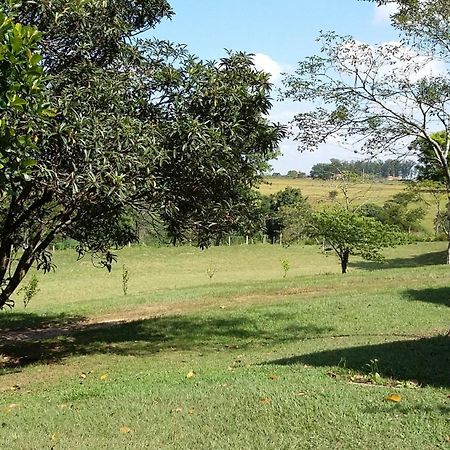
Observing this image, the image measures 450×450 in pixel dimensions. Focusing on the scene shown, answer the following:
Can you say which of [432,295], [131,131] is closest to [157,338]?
[131,131]

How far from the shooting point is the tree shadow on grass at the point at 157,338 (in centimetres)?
1159

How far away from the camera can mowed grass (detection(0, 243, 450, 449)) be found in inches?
189

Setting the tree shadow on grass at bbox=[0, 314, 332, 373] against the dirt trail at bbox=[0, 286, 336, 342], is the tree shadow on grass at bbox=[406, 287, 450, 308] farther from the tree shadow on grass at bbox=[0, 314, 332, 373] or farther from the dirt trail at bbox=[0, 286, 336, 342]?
the tree shadow on grass at bbox=[0, 314, 332, 373]

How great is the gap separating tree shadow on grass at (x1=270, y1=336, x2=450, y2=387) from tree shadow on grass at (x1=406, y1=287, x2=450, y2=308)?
605 centimetres

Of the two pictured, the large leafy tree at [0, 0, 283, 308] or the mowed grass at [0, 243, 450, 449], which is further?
the large leafy tree at [0, 0, 283, 308]

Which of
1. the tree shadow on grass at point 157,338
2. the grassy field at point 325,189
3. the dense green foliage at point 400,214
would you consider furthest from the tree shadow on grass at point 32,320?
the dense green foliage at point 400,214

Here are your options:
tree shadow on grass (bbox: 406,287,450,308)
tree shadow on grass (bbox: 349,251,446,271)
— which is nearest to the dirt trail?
tree shadow on grass (bbox: 406,287,450,308)

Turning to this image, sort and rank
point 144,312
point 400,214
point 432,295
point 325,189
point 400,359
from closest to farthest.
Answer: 1. point 400,359
2. point 432,295
3. point 144,312
4. point 400,214
5. point 325,189

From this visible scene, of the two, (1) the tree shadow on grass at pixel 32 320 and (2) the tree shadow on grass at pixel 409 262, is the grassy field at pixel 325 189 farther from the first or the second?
(1) the tree shadow on grass at pixel 32 320

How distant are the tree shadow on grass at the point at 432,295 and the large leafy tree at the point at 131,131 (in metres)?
6.82

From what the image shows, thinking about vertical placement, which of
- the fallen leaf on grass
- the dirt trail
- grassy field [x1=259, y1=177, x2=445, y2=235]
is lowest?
the dirt trail

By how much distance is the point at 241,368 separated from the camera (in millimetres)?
7906

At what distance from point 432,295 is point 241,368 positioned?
31.1ft

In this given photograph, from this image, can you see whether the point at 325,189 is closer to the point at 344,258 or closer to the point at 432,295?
the point at 344,258
